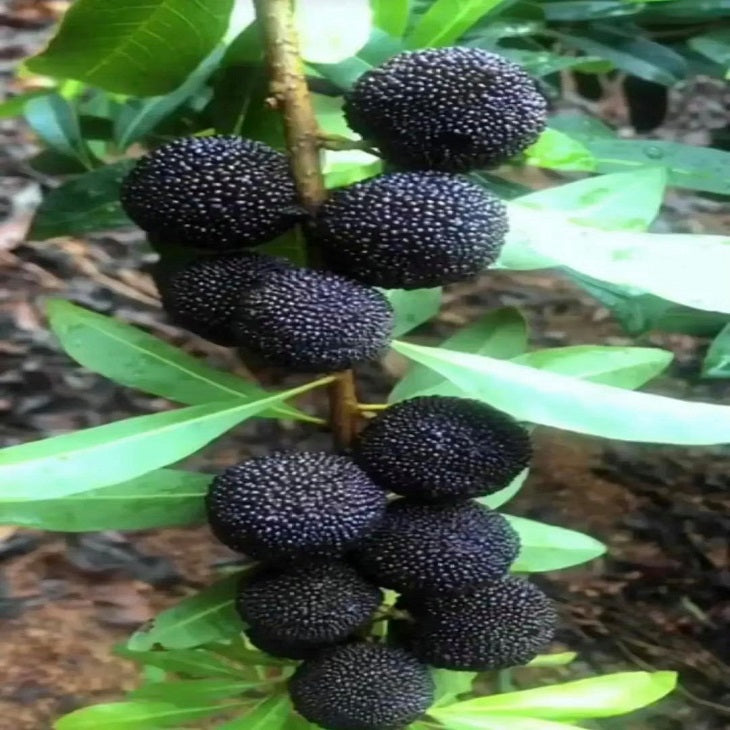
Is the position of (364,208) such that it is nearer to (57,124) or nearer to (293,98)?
(293,98)

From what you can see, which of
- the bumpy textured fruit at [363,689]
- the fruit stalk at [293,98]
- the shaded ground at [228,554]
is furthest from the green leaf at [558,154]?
the shaded ground at [228,554]

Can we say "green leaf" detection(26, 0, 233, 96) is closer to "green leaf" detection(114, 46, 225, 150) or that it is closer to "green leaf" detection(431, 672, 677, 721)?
"green leaf" detection(114, 46, 225, 150)

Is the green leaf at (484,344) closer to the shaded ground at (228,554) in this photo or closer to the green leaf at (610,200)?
the green leaf at (610,200)

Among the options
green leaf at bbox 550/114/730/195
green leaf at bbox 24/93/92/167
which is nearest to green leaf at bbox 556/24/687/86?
green leaf at bbox 550/114/730/195

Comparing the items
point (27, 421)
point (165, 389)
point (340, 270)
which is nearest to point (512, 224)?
point (340, 270)

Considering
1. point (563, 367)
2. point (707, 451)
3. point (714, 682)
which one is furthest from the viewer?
point (707, 451)

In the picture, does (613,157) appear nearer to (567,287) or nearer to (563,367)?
(563,367)
